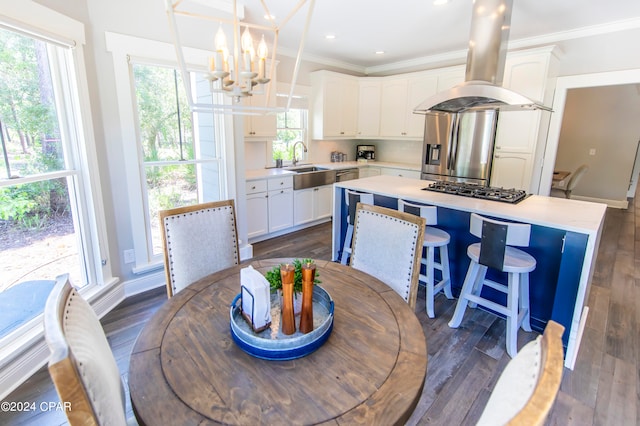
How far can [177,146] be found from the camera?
3.00 meters

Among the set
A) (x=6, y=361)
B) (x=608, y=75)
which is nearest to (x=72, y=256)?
(x=6, y=361)

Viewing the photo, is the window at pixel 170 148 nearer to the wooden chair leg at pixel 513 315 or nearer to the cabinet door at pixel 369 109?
the wooden chair leg at pixel 513 315

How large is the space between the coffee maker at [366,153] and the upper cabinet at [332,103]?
0.59 metres

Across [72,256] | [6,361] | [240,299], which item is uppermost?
[240,299]

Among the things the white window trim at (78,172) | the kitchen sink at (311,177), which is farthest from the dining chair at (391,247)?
the kitchen sink at (311,177)

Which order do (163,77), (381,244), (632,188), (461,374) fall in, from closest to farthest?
(381,244)
(461,374)
(163,77)
(632,188)

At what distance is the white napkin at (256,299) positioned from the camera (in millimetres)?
1124

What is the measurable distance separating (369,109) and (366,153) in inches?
32.2

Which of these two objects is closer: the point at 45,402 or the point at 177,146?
the point at 45,402

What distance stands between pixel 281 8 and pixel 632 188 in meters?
7.83

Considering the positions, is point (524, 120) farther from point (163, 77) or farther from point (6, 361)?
point (6, 361)

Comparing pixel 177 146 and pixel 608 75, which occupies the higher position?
pixel 608 75

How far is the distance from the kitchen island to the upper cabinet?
234 cm

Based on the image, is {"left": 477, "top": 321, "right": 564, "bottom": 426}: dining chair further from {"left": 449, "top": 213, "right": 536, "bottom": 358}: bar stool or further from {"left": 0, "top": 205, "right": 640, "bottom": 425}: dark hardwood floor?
{"left": 449, "top": 213, "right": 536, "bottom": 358}: bar stool
